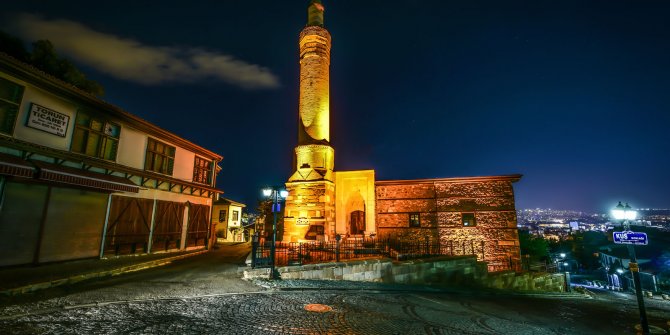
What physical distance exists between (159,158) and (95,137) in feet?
11.1

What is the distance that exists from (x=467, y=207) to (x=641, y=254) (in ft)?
89.8

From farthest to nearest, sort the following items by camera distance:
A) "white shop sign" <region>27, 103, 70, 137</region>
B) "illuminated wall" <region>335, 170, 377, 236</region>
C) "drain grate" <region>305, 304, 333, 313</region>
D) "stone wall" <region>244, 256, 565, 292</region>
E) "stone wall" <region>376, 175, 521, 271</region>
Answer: "illuminated wall" <region>335, 170, 377, 236</region> → "stone wall" <region>376, 175, 521, 271</region> → "stone wall" <region>244, 256, 565, 292</region> → "white shop sign" <region>27, 103, 70, 137</region> → "drain grate" <region>305, 304, 333, 313</region>

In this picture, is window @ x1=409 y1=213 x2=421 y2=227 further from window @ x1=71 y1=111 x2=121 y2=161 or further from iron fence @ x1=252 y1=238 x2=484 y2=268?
window @ x1=71 y1=111 x2=121 y2=161

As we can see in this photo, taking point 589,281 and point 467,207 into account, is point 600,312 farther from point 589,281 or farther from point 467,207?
point 589,281

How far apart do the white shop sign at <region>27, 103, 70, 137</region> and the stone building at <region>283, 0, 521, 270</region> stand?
11964mm

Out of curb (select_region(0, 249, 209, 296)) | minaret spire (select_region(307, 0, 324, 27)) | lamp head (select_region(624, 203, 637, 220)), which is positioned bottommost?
curb (select_region(0, 249, 209, 296))

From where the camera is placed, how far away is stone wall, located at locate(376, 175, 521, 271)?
1894 centimetres

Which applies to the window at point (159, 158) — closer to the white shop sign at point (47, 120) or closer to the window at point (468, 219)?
the white shop sign at point (47, 120)

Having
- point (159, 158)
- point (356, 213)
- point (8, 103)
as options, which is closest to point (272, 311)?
point (8, 103)

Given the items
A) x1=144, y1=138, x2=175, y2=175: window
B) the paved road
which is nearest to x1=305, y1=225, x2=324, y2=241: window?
the paved road

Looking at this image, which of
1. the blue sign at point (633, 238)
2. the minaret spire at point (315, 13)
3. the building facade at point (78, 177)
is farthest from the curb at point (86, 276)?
the minaret spire at point (315, 13)

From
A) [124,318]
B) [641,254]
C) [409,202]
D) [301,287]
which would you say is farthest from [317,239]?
[641,254]

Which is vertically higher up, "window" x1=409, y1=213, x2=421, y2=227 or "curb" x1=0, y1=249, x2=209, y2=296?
"window" x1=409, y1=213, x2=421, y2=227

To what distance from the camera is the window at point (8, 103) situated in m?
9.48
